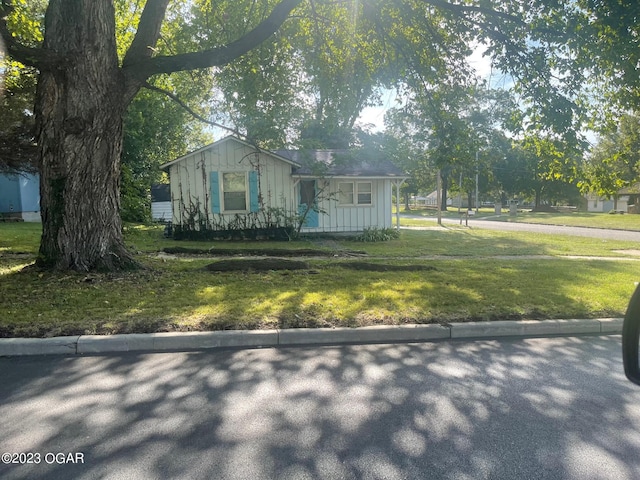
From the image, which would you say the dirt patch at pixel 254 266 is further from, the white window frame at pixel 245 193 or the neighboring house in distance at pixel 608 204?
the neighboring house in distance at pixel 608 204

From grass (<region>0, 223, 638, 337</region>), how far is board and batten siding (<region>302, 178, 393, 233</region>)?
7451 mm

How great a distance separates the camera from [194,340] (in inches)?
193

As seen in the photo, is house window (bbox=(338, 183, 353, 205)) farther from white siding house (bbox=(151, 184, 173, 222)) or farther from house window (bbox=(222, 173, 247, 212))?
white siding house (bbox=(151, 184, 173, 222))

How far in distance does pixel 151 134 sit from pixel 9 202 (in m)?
10.4

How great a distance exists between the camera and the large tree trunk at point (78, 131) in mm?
7238

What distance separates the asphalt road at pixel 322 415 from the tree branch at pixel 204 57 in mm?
5491

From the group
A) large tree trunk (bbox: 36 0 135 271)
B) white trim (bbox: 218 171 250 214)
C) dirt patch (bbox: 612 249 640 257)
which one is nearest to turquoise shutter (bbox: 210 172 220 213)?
white trim (bbox: 218 171 250 214)

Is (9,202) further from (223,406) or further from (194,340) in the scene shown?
(223,406)

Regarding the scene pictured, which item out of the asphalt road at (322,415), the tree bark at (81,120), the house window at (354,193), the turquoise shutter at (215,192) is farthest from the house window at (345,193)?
the asphalt road at (322,415)

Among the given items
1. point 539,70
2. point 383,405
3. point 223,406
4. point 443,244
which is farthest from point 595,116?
point 223,406

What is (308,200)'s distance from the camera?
17.2 meters

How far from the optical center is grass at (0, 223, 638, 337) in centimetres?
540

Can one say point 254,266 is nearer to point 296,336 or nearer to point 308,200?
point 296,336

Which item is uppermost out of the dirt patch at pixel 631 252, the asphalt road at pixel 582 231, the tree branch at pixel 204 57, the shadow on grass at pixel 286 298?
the tree branch at pixel 204 57
